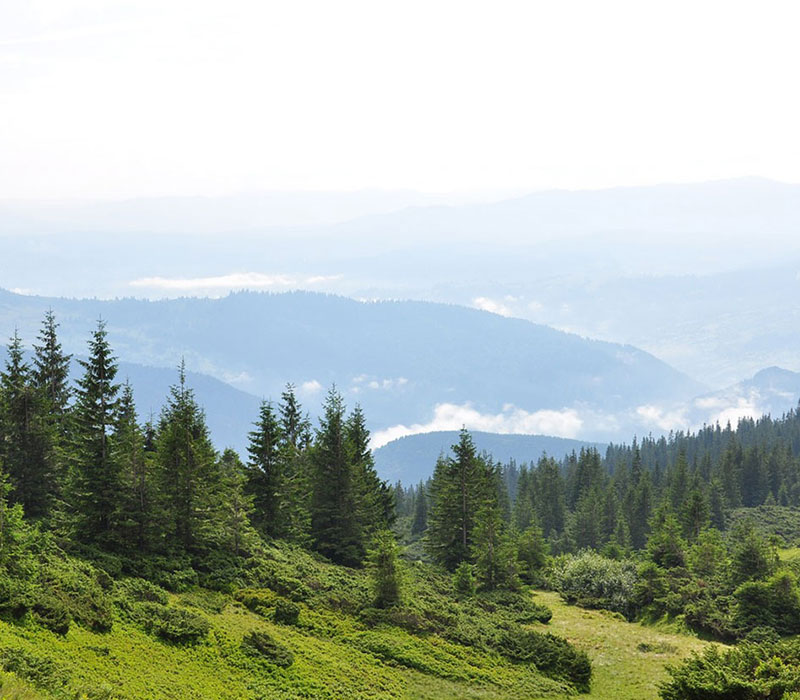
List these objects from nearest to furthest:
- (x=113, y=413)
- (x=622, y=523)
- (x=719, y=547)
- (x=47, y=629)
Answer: (x=47, y=629) → (x=113, y=413) → (x=719, y=547) → (x=622, y=523)

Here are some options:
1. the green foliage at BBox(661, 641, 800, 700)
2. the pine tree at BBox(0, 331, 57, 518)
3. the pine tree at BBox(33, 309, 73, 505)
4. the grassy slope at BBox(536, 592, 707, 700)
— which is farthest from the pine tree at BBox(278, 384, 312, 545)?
the green foliage at BBox(661, 641, 800, 700)

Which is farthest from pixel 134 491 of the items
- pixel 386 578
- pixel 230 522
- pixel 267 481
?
pixel 267 481

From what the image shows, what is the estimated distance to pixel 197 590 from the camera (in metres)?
39.6

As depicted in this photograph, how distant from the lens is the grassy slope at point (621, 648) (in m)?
35.8

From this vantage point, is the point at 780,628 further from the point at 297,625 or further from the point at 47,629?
the point at 47,629

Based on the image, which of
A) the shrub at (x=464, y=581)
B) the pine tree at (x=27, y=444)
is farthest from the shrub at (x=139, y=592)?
the shrub at (x=464, y=581)

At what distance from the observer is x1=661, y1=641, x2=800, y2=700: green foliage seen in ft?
76.3

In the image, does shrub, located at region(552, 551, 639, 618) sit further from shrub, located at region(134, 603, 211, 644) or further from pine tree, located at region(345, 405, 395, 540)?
shrub, located at region(134, 603, 211, 644)

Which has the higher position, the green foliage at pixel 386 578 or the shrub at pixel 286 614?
the green foliage at pixel 386 578

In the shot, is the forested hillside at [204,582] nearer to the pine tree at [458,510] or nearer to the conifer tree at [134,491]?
the conifer tree at [134,491]

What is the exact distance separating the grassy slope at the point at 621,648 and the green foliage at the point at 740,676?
8.31 meters

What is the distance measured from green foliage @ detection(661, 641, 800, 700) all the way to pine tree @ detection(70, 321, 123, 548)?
3132 centimetres

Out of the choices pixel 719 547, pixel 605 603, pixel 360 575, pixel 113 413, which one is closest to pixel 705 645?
pixel 605 603

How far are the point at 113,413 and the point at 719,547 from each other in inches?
1870
